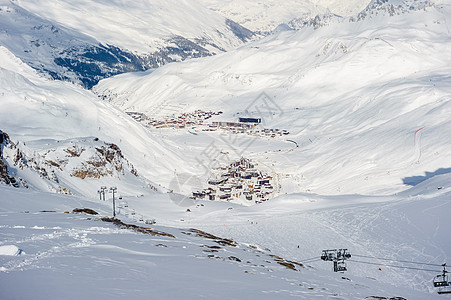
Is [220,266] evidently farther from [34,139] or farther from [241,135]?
[241,135]

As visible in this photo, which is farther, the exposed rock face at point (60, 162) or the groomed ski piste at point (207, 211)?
the exposed rock face at point (60, 162)

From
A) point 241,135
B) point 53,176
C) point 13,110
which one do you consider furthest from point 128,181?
point 241,135

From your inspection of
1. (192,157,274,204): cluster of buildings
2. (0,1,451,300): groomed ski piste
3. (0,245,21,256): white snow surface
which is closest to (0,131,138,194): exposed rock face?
(0,1,451,300): groomed ski piste

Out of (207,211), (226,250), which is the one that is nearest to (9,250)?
(226,250)

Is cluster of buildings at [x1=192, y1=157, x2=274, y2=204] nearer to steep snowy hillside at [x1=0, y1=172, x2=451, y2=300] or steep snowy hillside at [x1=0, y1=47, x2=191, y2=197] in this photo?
steep snowy hillside at [x1=0, y1=47, x2=191, y2=197]

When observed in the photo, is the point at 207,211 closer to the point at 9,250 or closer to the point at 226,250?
the point at 226,250

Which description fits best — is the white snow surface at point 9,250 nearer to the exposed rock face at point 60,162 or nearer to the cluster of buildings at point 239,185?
the exposed rock face at point 60,162

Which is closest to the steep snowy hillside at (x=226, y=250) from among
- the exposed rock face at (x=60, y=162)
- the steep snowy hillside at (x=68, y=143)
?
the exposed rock face at (x=60, y=162)
